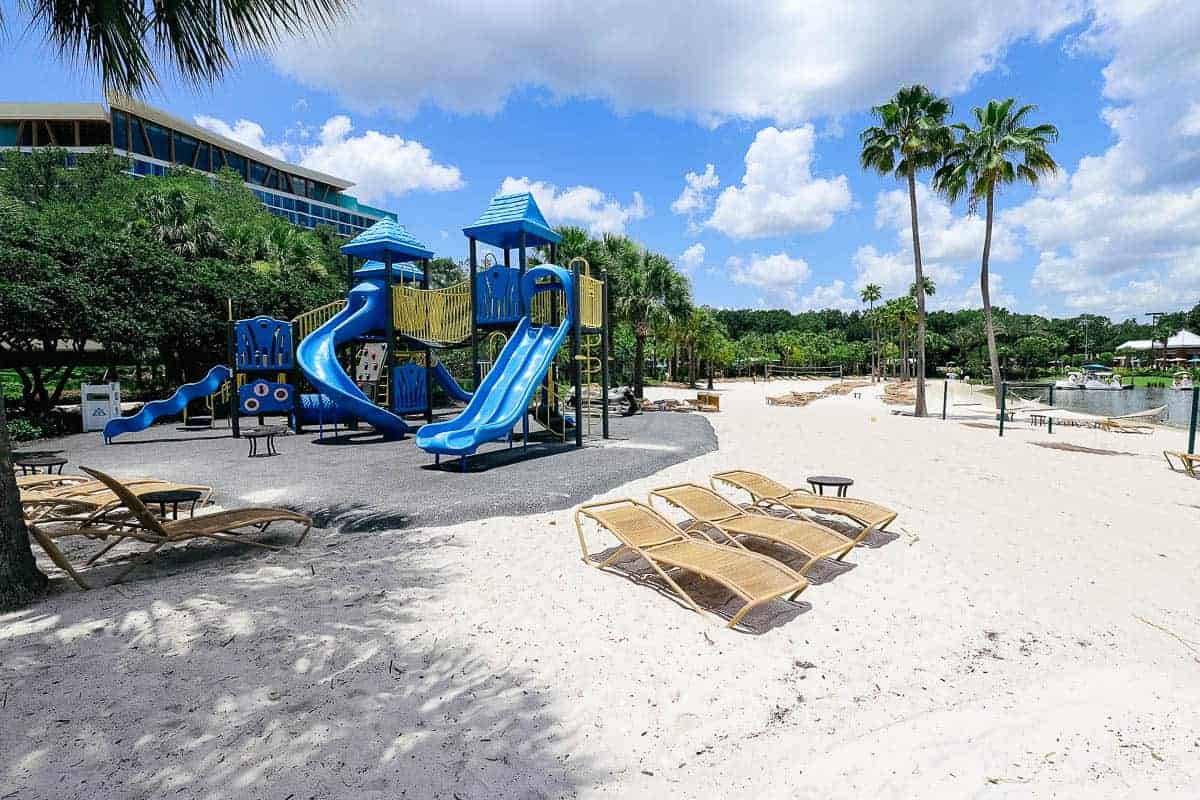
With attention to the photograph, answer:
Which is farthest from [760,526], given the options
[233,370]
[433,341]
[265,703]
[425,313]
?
[233,370]

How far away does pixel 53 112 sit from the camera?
52.4m

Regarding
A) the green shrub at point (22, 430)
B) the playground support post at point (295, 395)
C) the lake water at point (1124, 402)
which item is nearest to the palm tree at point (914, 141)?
the lake water at point (1124, 402)

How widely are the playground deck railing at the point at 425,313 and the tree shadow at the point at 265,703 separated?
11.6 meters

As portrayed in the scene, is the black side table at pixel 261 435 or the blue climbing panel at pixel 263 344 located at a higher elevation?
the blue climbing panel at pixel 263 344

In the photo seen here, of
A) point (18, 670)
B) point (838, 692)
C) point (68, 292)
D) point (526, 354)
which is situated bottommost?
point (838, 692)

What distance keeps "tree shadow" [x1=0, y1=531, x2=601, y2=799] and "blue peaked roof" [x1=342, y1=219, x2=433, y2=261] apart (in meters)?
12.4

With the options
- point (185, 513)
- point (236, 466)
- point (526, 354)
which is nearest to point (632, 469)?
point (526, 354)

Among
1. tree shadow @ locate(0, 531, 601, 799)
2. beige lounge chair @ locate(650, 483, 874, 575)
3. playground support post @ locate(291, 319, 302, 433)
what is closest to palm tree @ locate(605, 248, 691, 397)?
playground support post @ locate(291, 319, 302, 433)

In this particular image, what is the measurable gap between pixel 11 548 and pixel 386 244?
1240cm

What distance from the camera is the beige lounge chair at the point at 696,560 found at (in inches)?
168

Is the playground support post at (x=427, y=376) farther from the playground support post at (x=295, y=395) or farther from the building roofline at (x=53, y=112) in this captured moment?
the building roofline at (x=53, y=112)

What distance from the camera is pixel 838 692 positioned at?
3422 mm

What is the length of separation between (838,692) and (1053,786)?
1.03 m

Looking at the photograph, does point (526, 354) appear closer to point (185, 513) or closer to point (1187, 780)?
point (185, 513)
